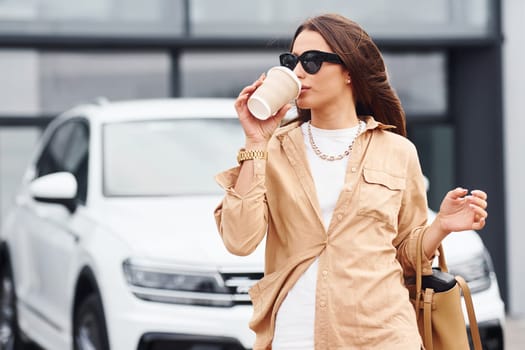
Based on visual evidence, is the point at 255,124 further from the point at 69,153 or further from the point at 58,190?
the point at 69,153

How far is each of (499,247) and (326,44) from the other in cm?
750

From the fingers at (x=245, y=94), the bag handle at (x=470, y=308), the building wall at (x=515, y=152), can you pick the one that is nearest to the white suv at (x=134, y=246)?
the bag handle at (x=470, y=308)

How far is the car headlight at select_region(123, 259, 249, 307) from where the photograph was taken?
4879 millimetres

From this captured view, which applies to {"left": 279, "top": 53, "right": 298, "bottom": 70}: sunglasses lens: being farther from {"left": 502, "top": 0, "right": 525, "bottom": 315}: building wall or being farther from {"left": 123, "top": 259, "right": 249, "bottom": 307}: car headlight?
{"left": 502, "top": 0, "right": 525, "bottom": 315}: building wall

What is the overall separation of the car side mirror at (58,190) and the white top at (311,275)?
2888mm

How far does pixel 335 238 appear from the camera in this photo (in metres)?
3.03

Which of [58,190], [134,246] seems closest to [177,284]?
[134,246]

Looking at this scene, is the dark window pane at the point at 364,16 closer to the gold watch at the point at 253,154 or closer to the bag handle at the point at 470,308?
the bag handle at the point at 470,308

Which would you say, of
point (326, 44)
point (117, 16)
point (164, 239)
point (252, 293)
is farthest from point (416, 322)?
point (117, 16)

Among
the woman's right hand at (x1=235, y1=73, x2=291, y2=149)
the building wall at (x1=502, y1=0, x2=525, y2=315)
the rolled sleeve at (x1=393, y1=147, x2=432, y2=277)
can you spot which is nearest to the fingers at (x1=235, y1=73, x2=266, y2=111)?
the woman's right hand at (x1=235, y1=73, x2=291, y2=149)

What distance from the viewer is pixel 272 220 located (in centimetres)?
310

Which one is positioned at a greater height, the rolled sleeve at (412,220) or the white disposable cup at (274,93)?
the white disposable cup at (274,93)

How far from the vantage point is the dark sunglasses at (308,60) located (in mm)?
3092

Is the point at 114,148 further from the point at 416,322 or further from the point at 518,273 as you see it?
the point at 518,273
